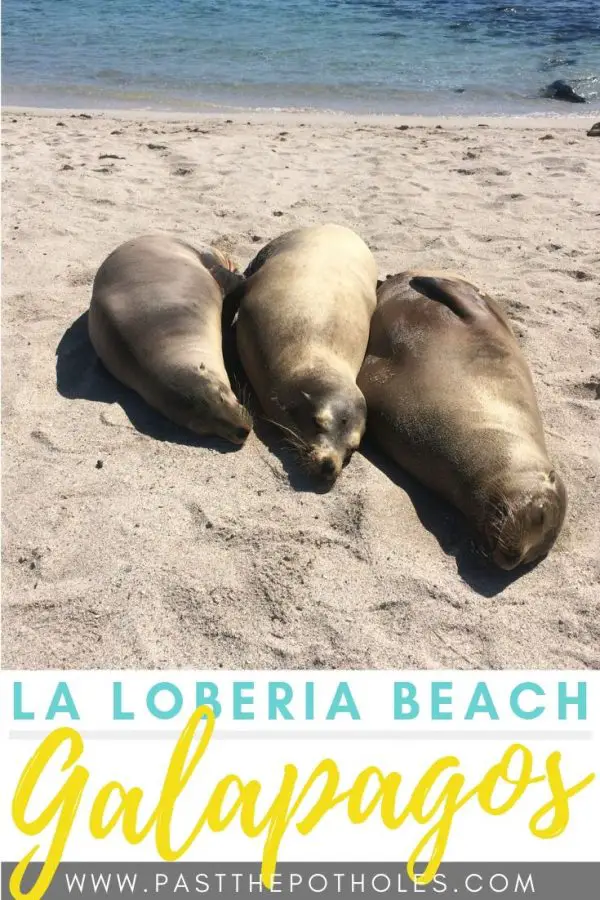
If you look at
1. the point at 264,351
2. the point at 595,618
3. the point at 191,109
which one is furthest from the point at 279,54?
the point at 595,618

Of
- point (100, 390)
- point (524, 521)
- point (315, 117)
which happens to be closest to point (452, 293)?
point (524, 521)

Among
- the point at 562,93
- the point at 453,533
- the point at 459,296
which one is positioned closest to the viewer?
the point at 453,533

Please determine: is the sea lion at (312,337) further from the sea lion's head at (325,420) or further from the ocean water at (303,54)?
the ocean water at (303,54)

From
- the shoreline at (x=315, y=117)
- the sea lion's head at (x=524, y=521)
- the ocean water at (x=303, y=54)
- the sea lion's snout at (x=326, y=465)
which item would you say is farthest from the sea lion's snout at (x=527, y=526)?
the ocean water at (x=303, y=54)

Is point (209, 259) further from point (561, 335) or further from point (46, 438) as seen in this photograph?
point (561, 335)

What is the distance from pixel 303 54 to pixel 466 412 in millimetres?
13250

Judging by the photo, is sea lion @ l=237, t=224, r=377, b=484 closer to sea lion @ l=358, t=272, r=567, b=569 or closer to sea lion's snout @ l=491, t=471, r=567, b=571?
sea lion @ l=358, t=272, r=567, b=569

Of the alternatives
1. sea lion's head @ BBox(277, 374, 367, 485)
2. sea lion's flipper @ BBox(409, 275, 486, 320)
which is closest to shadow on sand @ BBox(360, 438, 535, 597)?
sea lion's head @ BBox(277, 374, 367, 485)

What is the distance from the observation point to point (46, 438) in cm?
425

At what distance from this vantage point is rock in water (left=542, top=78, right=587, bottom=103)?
13030 millimetres

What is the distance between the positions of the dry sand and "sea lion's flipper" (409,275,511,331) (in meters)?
0.43

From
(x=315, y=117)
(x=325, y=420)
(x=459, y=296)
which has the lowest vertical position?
(x=315, y=117)

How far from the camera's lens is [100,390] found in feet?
15.3

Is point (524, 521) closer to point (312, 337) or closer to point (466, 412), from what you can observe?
point (466, 412)
